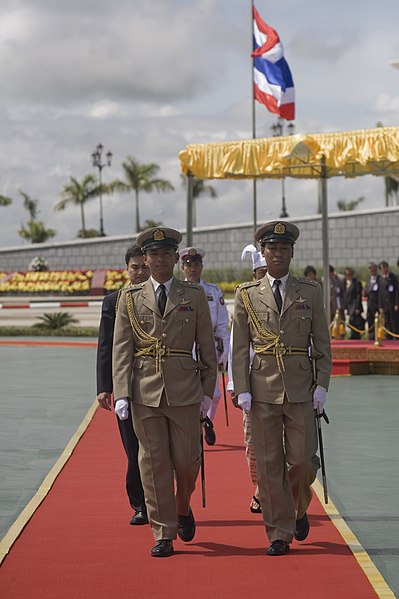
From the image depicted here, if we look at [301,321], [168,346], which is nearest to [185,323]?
[168,346]

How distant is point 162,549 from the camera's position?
598 centimetres

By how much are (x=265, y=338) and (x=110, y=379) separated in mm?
1144

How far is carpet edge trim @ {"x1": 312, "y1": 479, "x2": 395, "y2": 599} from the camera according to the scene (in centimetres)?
527

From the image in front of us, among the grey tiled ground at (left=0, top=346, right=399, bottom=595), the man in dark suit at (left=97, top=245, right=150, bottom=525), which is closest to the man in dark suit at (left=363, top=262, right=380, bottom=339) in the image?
the grey tiled ground at (left=0, top=346, right=399, bottom=595)

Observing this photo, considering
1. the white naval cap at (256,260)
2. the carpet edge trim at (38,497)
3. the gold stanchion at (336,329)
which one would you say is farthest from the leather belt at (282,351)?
the gold stanchion at (336,329)

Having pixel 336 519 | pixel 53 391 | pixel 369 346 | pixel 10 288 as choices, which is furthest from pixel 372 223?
pixel 336 519

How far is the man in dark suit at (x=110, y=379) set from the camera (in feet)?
22.5

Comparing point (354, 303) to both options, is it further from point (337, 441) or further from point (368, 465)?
point (368, 465)

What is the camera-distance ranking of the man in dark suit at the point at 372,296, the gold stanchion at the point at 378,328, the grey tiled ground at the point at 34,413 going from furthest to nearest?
1. the man in dark suit at the point at 372,296
2. the gold stanchion at the point at 378,328
3. the grey tiled ground at the point at 34,413

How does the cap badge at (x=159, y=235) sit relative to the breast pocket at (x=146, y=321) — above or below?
above

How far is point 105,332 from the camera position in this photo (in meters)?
7.01

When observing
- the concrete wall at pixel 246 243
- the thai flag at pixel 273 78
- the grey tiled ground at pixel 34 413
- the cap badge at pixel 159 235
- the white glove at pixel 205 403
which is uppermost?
the thai flag at pixel 273 78

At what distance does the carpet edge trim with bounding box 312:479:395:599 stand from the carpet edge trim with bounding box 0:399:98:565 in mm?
1879

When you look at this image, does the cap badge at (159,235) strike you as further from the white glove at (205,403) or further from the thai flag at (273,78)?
the thai flag at (273,78)
